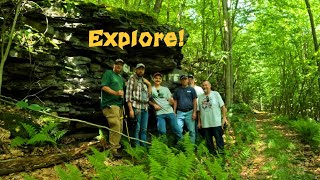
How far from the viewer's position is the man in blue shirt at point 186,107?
25.3ft

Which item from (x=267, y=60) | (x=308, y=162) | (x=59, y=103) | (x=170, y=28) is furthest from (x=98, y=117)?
(x=267, y=60)

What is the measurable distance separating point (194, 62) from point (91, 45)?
1220 centimetres

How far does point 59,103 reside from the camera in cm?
775

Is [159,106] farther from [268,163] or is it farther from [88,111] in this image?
[268,163]

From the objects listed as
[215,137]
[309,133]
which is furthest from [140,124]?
[309,133]

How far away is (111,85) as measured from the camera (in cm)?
689

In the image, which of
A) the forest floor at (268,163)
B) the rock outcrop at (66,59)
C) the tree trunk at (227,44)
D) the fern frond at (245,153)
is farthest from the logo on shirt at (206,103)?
the tree trunk at (227,44)

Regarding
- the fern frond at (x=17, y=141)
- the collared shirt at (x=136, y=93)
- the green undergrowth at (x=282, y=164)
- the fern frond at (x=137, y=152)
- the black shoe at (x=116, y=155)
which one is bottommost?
the green undergrowth at (x=282, y=164)

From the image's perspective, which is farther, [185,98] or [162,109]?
[185,98]

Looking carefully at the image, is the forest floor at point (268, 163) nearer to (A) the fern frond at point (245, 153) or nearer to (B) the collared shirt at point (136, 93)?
(A) the fern frond at point (245, 153)

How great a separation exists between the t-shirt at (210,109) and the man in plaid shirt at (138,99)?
1.45m

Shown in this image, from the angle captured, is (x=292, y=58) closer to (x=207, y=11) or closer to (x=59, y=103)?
(x=207, y=11)

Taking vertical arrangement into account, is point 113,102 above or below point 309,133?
above

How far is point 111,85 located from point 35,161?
7.70 feet
